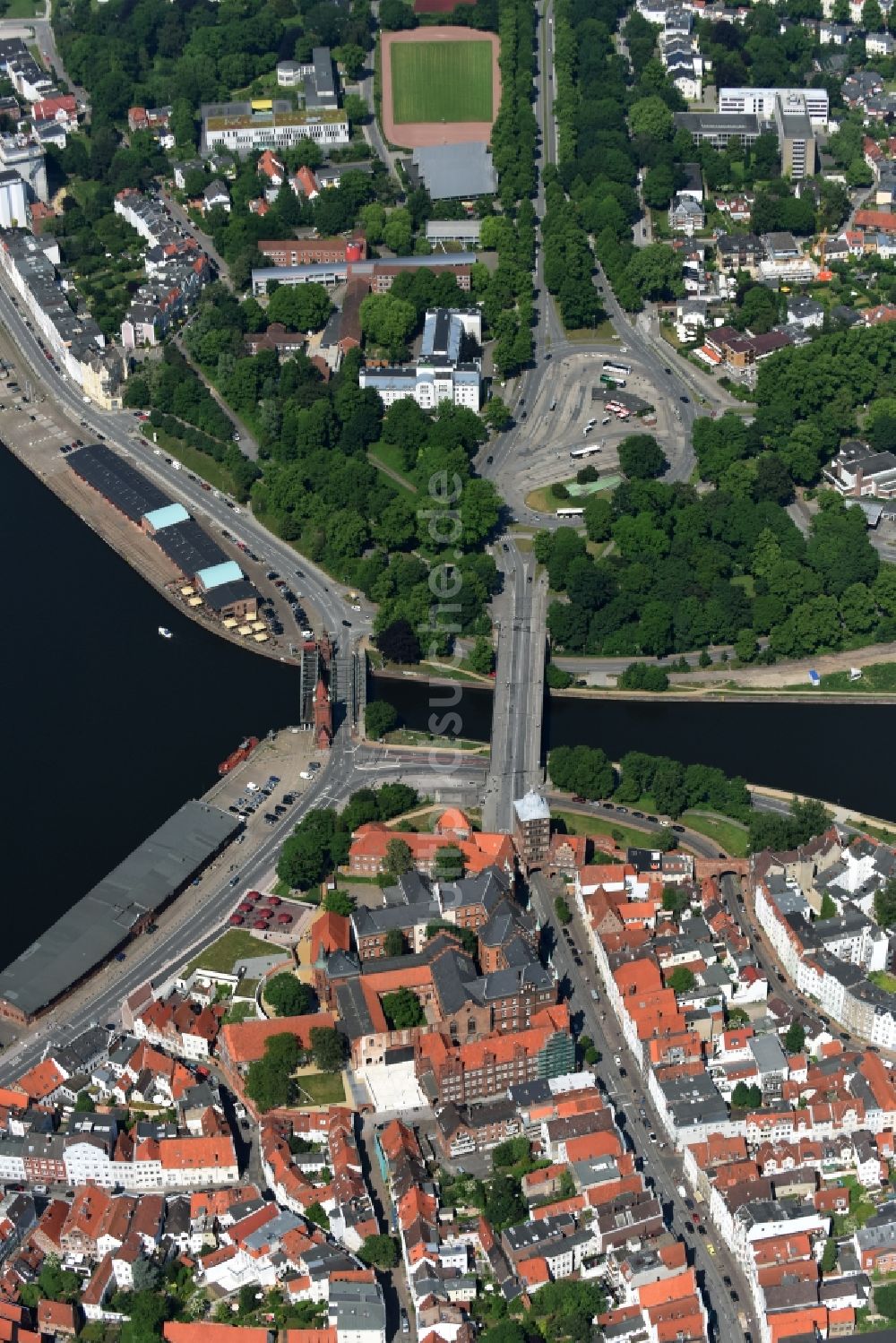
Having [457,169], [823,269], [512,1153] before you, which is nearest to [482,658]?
[512,1153]

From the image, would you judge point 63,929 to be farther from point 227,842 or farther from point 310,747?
point 310,747

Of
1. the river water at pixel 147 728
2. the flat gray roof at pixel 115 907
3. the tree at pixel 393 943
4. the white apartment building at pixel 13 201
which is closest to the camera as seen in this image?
the tree at pixel 393 943

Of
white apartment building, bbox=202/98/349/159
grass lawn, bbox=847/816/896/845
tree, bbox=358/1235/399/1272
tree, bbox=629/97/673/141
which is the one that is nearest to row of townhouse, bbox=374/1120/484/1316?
tree, bbox=358/1235/399/1272

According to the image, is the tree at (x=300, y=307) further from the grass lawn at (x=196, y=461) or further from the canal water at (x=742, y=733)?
the canal water at (x=742, y=733)

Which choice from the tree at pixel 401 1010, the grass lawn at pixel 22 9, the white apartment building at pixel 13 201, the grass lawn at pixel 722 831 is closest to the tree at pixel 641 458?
the grass lawn at pixel 722 831

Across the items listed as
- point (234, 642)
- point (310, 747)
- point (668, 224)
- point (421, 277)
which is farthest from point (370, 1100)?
point (668, 224)

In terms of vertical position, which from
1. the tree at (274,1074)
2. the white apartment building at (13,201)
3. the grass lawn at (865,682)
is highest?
the white apartment building at (13,201)
